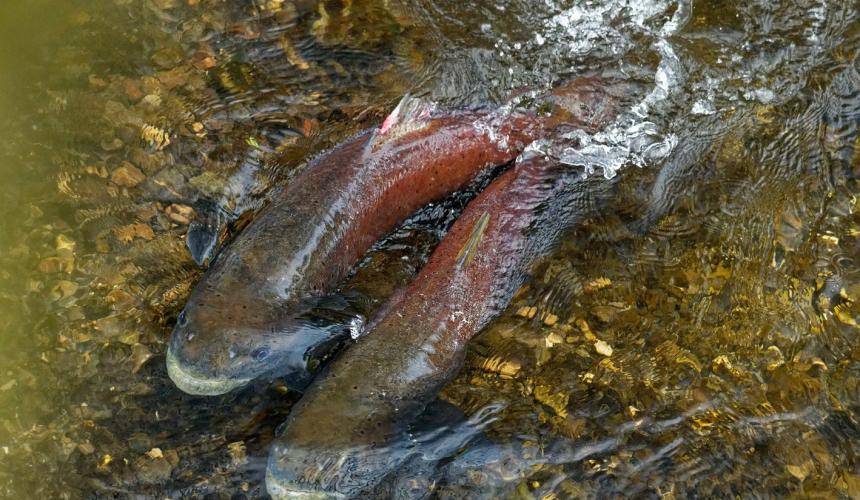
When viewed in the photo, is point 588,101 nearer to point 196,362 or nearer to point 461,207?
point 461,207

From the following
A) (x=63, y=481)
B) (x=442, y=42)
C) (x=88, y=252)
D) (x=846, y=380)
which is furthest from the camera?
(x=442, y=42)

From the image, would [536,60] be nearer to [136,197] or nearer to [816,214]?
[816,214]

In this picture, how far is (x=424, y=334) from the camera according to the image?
420 cm

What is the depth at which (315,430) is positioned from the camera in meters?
3.76

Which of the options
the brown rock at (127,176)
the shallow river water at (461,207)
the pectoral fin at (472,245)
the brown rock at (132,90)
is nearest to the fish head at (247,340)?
the shallow river water at (461,207)

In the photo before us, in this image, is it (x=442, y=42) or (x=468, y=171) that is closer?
(x=468, y=171)

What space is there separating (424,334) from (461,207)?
1275 mm

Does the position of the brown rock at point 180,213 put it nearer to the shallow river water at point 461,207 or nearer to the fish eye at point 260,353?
the shallow river water at point 461,207

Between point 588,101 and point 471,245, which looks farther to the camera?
point 588,101

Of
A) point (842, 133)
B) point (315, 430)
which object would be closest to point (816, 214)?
point (842, 133)

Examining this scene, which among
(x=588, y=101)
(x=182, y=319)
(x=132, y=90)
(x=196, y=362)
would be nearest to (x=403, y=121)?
(x=588, y=101)

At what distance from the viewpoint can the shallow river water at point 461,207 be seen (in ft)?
13.8

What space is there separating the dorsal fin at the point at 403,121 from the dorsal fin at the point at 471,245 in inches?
34.6

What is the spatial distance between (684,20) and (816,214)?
77.4 inches
